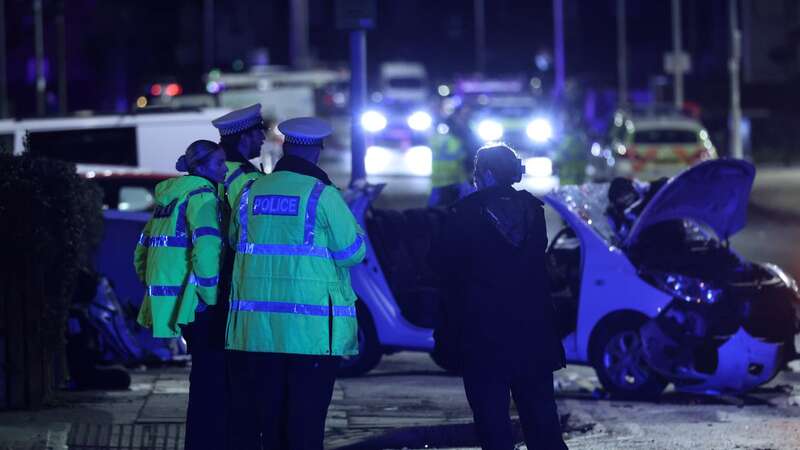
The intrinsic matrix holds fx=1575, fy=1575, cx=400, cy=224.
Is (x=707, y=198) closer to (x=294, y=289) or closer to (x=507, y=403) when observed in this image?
(x=507, y=403)

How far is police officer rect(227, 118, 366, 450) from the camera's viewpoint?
5969mm

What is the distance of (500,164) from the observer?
20.2ft

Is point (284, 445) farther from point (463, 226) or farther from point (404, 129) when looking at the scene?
point (404, 129)

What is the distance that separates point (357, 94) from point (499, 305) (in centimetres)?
671

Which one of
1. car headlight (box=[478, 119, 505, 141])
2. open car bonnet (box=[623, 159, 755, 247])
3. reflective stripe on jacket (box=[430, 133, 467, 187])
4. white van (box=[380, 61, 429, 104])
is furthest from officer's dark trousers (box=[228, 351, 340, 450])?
white van (box=[380, 61, 429, 104])

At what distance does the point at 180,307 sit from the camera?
6547 mm

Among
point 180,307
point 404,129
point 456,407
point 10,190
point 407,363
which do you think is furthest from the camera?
point 404,129

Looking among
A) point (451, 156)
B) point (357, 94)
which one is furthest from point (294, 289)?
point (451, 156)

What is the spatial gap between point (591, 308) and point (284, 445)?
4.03 metres

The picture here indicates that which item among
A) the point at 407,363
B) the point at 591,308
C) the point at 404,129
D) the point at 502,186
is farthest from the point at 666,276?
the point at 404,129

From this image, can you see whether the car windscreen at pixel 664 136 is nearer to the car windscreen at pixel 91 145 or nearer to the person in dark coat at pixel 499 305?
the car windscreen at pixel 91 145

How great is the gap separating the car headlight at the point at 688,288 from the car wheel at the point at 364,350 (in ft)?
6.51

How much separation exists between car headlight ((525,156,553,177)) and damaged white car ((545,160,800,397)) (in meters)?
20.2

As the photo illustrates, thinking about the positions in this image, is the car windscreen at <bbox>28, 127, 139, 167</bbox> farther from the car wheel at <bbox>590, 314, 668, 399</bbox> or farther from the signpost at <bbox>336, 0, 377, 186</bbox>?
the car wheel at <bbox>590, 314, 668, 399</bbox>
